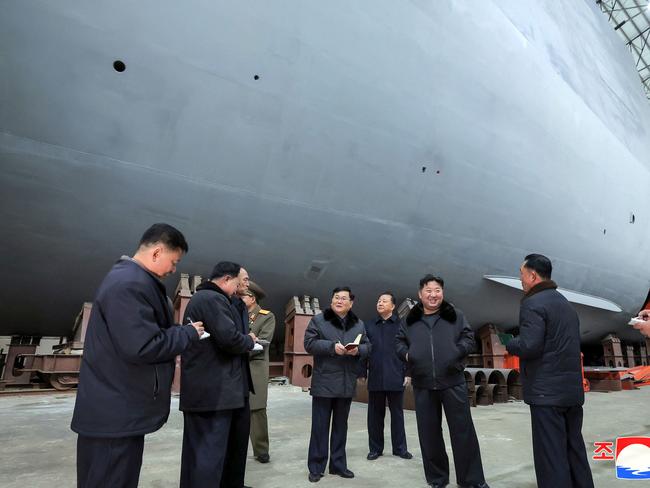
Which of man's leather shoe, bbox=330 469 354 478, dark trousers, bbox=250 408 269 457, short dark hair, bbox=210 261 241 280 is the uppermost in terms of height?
short dark hair, bbox=210 261 241 280

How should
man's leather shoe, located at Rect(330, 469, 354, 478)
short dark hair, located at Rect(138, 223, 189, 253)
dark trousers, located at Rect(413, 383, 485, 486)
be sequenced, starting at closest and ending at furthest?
short dark hair, located at Rect(138, 223, 189, 253)
dark trousers, located at Rect(413, 383, 485, 486)
man's leather shoe, located at Rect(330, 469, 354, 478)

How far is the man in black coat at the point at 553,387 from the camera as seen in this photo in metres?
2.56

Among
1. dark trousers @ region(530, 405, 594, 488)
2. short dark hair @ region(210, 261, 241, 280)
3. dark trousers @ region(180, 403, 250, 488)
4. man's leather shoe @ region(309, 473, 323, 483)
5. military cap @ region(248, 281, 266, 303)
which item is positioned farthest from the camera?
military cap @ region(248, 281, 266, 303)

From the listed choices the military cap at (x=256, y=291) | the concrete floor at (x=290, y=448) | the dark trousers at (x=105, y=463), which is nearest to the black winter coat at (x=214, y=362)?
the dark trousers at (x=105, y=463)

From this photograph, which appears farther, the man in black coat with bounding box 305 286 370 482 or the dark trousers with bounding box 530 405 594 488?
the man in black coat with bounding box 305 286 370 482

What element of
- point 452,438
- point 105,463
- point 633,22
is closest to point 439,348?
point 452,438

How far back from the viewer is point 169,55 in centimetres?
532

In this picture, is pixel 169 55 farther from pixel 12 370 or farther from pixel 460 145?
pixel 12 370

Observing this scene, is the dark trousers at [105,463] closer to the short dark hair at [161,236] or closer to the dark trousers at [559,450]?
the short dark hair at [161,236]

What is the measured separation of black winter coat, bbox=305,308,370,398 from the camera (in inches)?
136

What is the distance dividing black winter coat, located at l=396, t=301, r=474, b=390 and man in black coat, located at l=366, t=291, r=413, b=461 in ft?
2.49

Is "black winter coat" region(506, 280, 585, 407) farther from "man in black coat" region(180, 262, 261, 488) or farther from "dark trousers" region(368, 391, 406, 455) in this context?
"man in black coat" region(180, 262, 261, 488)

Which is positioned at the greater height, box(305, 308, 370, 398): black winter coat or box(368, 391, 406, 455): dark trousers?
box(305, 308, 370, 398): black winter coat

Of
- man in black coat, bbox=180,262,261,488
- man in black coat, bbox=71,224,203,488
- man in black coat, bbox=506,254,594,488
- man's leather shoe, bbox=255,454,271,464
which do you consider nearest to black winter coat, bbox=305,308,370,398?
man's leather shoe, bbox=255,454,271,464
